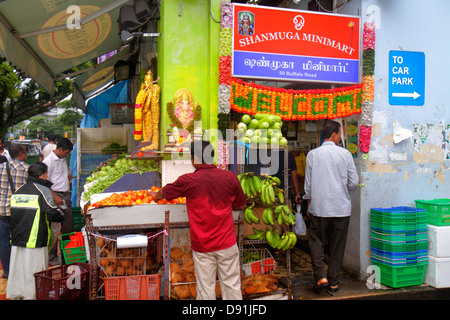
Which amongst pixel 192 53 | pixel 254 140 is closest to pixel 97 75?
pixel 192 53

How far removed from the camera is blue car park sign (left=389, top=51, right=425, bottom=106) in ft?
17.9

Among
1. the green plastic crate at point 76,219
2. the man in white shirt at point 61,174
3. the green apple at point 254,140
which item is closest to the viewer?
the green apple at point 254,140

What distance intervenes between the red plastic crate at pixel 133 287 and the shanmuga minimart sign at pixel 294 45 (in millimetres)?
3070

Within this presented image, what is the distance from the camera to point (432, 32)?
5633 millimetres

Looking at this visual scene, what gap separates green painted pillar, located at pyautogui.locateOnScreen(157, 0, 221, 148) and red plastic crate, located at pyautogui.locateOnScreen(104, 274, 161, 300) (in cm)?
205

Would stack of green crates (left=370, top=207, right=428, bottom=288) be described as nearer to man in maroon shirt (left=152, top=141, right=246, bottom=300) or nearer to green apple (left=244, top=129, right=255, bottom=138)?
green apple (left=244, top=129, right=255, bottom=138)

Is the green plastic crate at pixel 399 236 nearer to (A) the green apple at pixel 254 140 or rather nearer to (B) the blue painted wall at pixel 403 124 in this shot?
(B) the blue painted wall at pixel 403 124

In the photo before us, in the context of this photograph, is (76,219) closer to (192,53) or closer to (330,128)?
(192,53)

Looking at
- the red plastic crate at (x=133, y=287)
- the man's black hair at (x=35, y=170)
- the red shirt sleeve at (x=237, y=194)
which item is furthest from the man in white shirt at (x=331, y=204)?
the man's black hair at (x=35, y=170)

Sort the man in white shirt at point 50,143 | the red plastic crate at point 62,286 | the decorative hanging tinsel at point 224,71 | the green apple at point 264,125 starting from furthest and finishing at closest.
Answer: the man in white shirt at point 50,143 → the decorative hanging tinsel at point 224,71 → the green apple at point 264,125 → the red plastic crate at point 62,286

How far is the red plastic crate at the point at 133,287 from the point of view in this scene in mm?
4074

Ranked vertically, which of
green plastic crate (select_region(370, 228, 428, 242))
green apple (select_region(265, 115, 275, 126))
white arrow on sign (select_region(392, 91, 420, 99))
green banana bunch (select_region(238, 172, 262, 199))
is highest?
white arrow on sign (select_region(392, 91, 420, 99))

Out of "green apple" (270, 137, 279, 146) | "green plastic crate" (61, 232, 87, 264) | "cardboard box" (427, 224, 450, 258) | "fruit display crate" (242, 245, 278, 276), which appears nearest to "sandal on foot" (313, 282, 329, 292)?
"fruit display crate" (242, 245, 278, 276)

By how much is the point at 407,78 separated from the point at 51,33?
6.08 m
